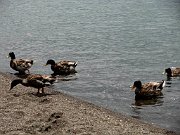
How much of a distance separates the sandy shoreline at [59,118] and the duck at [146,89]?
219 cm

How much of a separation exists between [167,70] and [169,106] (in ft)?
13.6

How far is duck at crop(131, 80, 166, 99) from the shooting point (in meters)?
17.4

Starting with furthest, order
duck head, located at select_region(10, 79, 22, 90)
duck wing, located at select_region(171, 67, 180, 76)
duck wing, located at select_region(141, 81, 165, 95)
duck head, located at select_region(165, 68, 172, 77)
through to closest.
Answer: duck wing, located at select_region(171, 67, 180, 76) → duck head, located at select_region(165, 68, 172, 77) → duck wing, located at select_region(141, 81, 165, 95) → duck head, located at select_region(10, 79, 22, 90)

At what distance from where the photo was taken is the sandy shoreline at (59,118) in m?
13.0

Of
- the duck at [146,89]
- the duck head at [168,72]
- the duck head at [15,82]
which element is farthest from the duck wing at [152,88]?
the duck head at [15,82]

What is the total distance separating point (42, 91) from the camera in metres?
17.5

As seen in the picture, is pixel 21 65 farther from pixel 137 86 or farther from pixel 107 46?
pixel 107 46

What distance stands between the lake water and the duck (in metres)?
0.33

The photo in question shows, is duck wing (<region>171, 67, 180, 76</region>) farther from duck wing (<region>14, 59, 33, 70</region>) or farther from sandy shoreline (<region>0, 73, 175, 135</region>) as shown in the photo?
duck wing (<region>14, 59, 33, 70</region>)

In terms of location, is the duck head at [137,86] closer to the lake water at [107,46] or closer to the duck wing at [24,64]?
the lake water at [107,46]

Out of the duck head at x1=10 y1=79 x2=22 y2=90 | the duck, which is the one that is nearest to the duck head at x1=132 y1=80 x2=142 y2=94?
the duck

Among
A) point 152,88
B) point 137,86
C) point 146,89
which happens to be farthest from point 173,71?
point 137,86

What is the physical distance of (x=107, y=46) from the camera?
2647 centimetres

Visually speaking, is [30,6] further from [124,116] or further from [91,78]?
[124,116]
